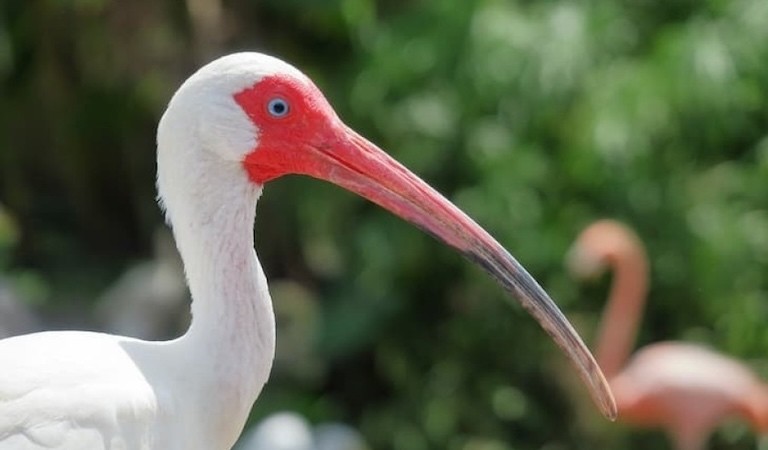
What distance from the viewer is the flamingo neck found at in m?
8.47

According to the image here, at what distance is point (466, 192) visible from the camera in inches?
344

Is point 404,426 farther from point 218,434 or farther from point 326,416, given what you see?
point 218,434

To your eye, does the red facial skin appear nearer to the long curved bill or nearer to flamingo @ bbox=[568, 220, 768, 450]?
the long curved bill

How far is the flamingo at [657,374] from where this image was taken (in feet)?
26.9

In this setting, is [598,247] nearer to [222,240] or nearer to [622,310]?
[622,310]

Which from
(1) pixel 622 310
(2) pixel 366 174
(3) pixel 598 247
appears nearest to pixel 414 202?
(2) pixel 366 174

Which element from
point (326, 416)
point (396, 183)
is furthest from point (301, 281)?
point (396, 183)

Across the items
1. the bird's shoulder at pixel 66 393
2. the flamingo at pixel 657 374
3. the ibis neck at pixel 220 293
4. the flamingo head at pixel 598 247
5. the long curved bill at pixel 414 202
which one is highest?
the flamingo head at pixel 598 247

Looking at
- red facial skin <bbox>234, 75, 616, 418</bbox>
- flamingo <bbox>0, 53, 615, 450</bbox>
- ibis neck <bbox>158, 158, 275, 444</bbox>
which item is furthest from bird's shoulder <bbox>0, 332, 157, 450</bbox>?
red facial skin <bbox>234, 75, 616, 418</bbox>

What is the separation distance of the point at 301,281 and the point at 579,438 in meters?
1.80

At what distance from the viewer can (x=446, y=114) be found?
8898mm

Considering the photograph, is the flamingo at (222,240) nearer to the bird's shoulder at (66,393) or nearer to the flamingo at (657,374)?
the bird's shoulder at (66,393)

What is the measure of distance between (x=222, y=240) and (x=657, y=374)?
506cm

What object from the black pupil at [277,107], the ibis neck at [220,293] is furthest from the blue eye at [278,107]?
the ibis neck at [220,293]
